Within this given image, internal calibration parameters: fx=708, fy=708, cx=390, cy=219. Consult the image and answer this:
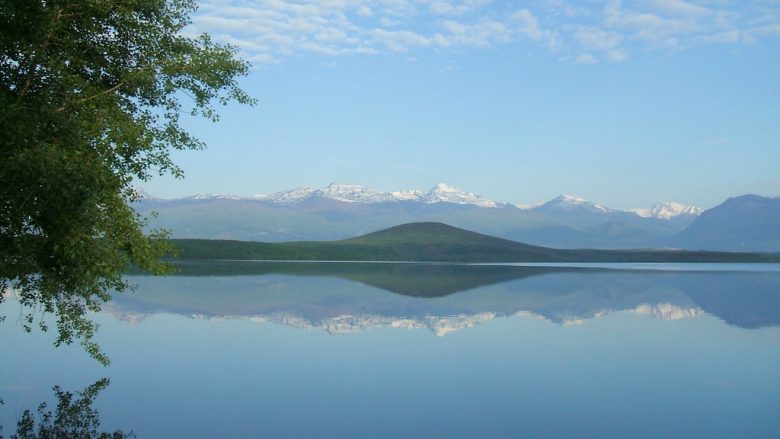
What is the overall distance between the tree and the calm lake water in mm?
3833

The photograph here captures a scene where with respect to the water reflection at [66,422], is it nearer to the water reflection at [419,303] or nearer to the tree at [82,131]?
the tree at [82,131]

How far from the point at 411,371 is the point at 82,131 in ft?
44.6

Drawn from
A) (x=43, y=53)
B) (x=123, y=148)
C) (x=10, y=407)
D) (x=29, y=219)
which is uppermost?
(x=43, y=53)

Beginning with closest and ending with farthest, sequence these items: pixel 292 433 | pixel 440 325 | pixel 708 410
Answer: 1. pixel 292 433
2. pixel 708 410
3. pixel 440 325

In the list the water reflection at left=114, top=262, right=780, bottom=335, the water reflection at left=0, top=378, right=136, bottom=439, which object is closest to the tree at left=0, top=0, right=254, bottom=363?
the water reflection at left=0, top=378, right=136, bottom=439

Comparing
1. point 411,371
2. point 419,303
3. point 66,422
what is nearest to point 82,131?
point 66,422

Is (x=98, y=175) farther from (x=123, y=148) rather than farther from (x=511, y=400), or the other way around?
(x=511, y=400)

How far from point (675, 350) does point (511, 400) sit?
47.1ft

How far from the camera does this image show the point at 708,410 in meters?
20.3

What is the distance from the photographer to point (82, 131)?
19562 mm

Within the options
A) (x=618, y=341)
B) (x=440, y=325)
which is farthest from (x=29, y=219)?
(x=618, y=341)

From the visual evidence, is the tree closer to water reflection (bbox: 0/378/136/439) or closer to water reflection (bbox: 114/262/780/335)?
water reflection (bbox: 0/378/136/439)

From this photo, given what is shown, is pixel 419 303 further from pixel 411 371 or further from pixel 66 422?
pixel 66 422

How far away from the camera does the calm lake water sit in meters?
18.5
